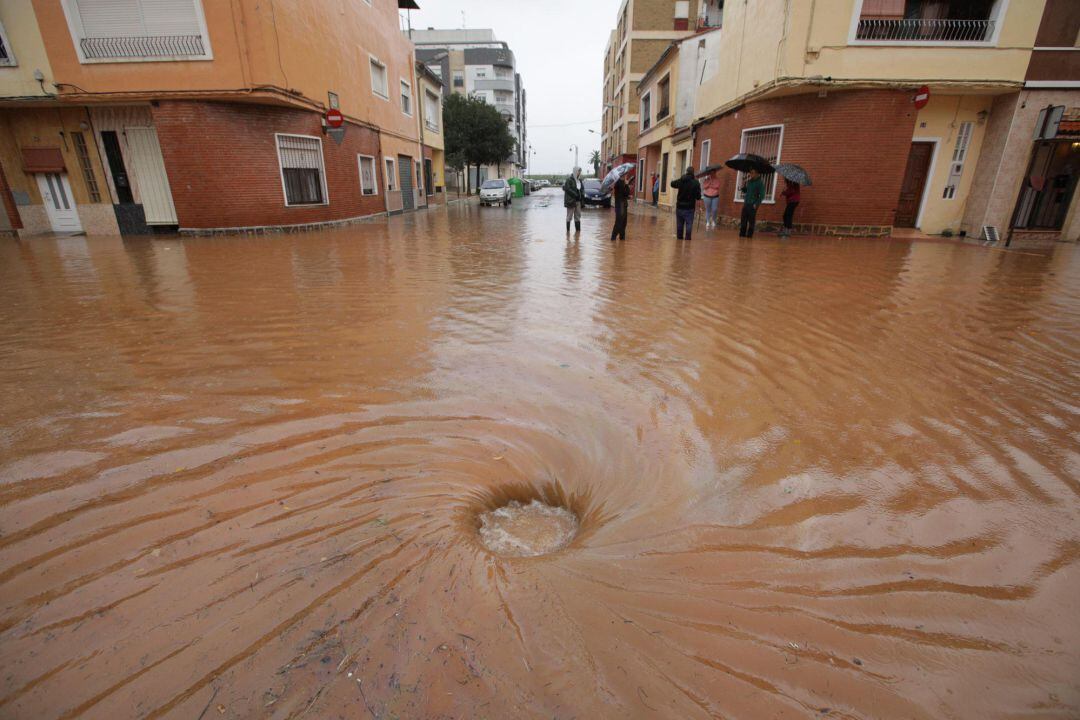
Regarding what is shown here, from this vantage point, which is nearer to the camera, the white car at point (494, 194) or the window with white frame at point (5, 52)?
the window with white frame at point (5, 52)

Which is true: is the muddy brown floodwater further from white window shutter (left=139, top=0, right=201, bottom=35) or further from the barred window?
the barred window

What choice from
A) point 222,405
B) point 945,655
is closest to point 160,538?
point 222,405

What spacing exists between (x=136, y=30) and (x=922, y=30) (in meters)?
20.4

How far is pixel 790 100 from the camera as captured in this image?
44.7 feet

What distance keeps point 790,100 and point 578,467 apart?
14679mm

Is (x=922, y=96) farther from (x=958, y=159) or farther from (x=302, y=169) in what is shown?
(x=302, y=169)

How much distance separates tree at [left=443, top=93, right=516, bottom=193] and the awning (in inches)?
995

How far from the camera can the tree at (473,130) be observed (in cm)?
3681

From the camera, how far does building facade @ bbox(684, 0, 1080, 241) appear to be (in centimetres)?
1259

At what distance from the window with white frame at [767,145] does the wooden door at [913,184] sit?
339 cm

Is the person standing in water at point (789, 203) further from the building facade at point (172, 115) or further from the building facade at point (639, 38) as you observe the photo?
the building facade at point (639, 38)

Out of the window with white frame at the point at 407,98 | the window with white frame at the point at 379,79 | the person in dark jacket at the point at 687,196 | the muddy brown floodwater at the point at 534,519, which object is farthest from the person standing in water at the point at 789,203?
the window with white frame at the point at 407,98

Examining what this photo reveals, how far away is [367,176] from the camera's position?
19312mm

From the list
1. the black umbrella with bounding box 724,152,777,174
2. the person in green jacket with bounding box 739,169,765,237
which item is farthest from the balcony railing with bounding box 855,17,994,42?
the person in green jacket with bounding box 739,169,765,237
